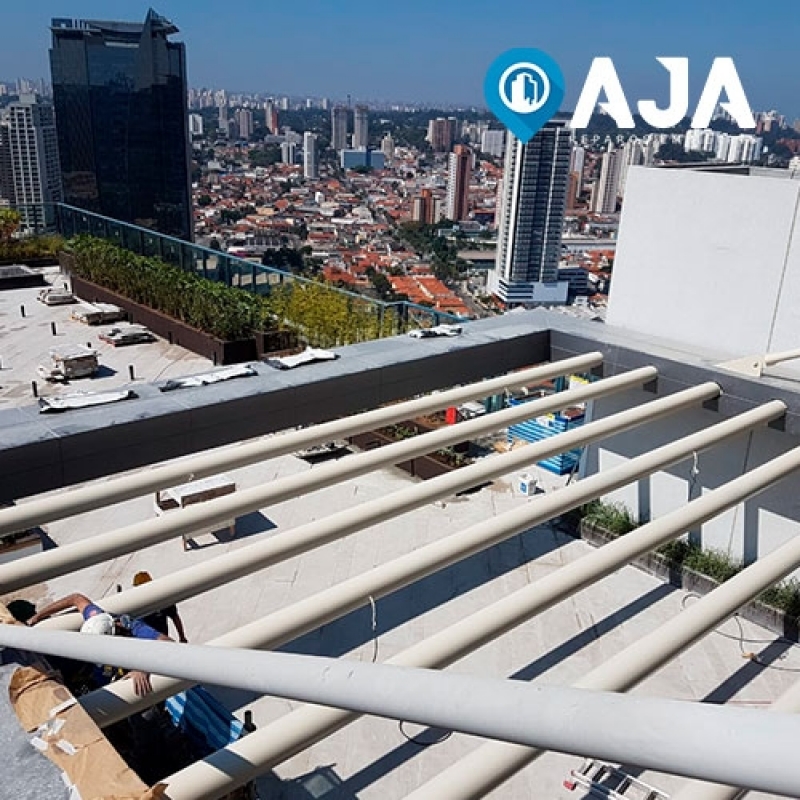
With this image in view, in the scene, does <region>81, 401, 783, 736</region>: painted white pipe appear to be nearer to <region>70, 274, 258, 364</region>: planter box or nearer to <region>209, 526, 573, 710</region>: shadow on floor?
<region>209, 526, 573, 710</region>: shadow on floor

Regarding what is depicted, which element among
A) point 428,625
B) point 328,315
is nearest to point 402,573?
point 428,625

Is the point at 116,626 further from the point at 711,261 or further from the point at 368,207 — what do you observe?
the point at 368,207

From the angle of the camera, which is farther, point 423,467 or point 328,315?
point 328,315

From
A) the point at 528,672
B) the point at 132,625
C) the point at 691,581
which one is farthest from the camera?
the point at 691,581

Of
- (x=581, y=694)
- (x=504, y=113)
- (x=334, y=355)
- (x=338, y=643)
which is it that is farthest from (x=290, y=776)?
(x=504, y=113)

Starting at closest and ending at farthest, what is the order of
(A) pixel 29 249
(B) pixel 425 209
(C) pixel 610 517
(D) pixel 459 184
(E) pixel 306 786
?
(E) pixel 306 786
(C) pixel 610 517
(A) pixel 29 249
(B) pixel 425 209
(D) pixel 459 184

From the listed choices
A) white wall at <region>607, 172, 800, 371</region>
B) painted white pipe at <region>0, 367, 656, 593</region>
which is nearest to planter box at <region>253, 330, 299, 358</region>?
white wall at <region>607, 172, 800, 371</region>

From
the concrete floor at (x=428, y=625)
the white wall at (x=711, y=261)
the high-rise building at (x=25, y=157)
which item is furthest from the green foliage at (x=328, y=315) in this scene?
the high-rise building at (x=25, y=157)
